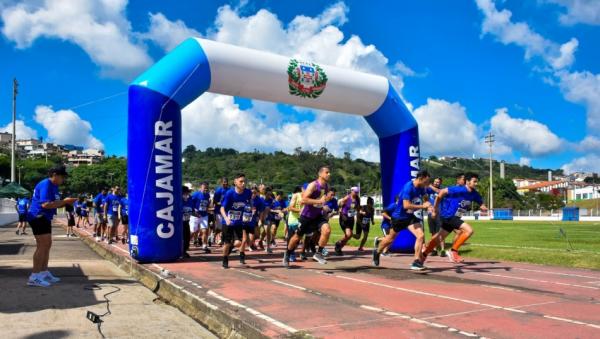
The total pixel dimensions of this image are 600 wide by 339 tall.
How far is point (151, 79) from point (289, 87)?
341 cm

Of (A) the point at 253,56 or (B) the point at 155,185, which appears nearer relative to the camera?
(B) the point at 155,185

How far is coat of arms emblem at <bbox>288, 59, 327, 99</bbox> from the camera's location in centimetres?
1231

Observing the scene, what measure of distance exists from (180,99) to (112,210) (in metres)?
7.04

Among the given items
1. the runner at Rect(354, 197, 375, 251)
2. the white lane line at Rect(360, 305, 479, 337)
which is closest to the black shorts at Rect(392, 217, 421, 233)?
the white lane line at Rect(360, 305, 479, 337)

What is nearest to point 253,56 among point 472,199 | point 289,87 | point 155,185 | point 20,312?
point 289,87

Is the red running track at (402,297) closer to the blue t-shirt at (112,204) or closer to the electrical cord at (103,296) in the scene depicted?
the electrical cord at (103,296)

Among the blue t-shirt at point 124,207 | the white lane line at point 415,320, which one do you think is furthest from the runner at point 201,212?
the white lane line at point 415,320

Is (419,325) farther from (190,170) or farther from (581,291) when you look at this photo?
(190,170)

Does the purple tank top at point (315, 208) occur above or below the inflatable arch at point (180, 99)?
below

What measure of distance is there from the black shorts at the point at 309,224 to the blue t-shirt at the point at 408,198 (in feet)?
4.82

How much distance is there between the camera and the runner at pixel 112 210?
16.0 metres

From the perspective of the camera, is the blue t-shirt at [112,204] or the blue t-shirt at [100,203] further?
the blue t-shirt at [100,203]

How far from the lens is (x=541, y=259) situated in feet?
36.7

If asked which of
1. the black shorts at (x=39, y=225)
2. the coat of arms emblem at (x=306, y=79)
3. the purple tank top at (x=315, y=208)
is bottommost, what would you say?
the black shorts at (x=39, y=225)
